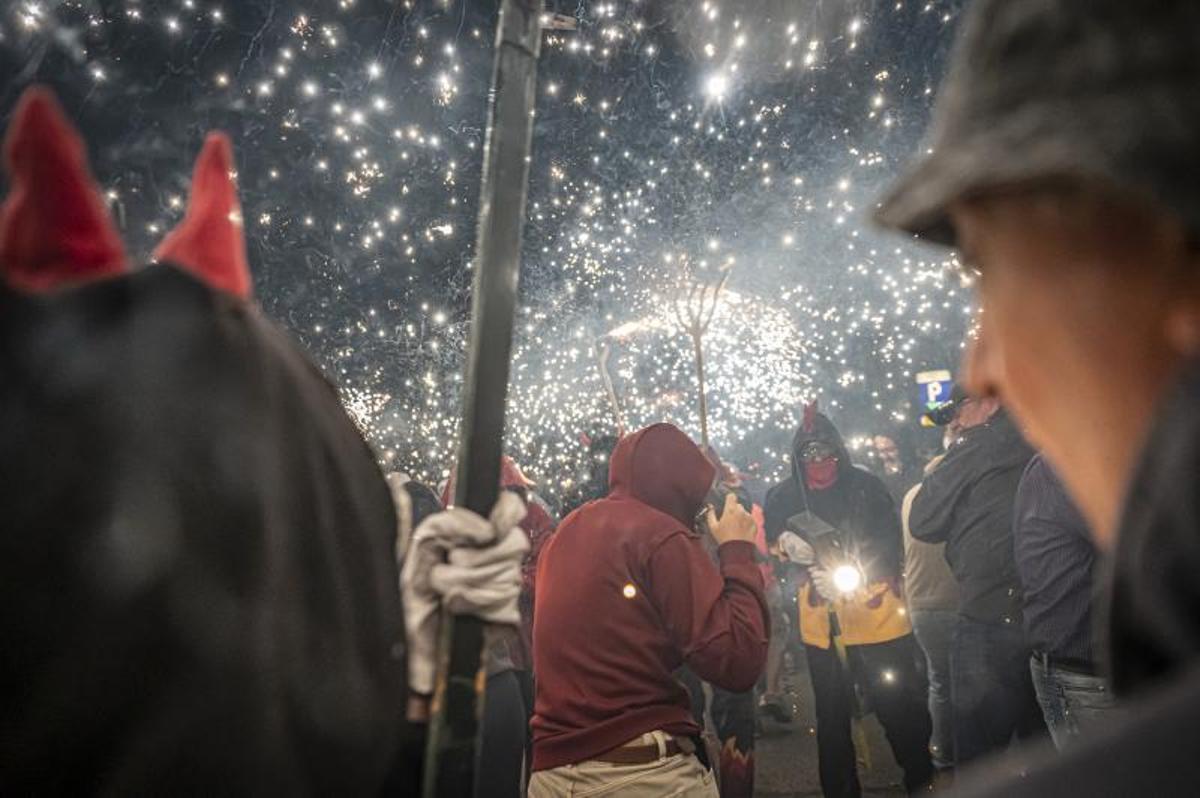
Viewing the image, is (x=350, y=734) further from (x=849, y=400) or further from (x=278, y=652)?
(x=849, y=400)

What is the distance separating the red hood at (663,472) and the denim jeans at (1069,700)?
2.19 meters

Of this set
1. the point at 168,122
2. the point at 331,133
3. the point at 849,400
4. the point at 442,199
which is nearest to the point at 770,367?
the point at 849,400

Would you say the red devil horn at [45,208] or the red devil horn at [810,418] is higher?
the red devil horn at [810,418]

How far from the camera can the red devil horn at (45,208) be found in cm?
108

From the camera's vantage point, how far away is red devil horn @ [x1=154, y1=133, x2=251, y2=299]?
4.09 feet

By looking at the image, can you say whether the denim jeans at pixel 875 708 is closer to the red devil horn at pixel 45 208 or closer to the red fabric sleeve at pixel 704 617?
the red fabric sleeve at pixel 704 617

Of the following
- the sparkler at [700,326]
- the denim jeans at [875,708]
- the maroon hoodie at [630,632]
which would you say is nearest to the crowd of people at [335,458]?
the maroon hoodie at [630,632]

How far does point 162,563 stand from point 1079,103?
48.1 inches

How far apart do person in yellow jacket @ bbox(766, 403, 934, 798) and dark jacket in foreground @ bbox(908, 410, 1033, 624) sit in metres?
1.07

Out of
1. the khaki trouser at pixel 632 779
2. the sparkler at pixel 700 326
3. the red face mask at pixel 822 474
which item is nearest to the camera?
the khaki trouser at pixel 632 779

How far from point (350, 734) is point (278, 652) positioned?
220 millimetres

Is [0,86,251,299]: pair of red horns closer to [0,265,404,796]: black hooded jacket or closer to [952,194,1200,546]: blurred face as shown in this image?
[0,265,404,796]: black hooded jacket

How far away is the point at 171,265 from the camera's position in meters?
1.12

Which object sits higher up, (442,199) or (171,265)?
(442,199)
